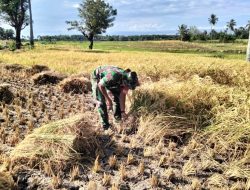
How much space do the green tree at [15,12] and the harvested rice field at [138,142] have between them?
1149 inches

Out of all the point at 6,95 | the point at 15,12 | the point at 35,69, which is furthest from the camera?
the point at 15,12

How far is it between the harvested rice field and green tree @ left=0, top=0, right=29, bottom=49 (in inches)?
1149

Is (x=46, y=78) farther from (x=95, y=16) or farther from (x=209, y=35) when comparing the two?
(x=209, y=35)

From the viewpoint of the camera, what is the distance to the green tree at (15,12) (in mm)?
36219

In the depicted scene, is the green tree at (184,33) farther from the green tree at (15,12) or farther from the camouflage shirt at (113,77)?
the camouflage shirt at (113,77)

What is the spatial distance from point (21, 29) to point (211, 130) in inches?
1366

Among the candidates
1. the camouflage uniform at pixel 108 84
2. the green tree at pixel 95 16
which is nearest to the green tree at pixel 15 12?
the green tree at pixel 95 16

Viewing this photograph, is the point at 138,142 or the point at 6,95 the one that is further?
the point at 6,95

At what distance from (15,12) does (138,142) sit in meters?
33.8

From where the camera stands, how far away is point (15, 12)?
37.2 meters

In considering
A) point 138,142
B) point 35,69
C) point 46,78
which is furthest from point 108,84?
point 35,69

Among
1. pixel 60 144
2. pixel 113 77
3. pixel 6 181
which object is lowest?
pixel 6 181

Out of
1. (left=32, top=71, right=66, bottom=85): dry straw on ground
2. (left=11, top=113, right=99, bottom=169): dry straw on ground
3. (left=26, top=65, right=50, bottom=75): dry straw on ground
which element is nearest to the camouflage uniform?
(left=11, top=113, right=99, bottom=169): dry straw on ground

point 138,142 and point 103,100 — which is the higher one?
point 103,100
